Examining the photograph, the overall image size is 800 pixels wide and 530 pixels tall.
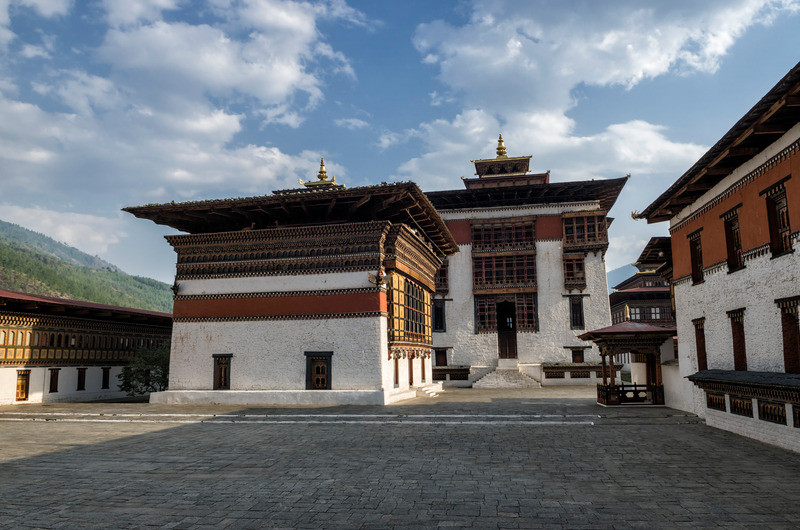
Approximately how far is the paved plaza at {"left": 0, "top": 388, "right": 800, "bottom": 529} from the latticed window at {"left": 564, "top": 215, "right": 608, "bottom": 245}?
21.4 meters

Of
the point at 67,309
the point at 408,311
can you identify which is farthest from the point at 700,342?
the point at 67,309

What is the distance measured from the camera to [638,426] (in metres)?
13.6

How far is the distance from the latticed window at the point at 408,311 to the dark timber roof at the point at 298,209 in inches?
117

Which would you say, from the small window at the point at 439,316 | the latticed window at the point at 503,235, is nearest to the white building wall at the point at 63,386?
the small window at the point at 439,316

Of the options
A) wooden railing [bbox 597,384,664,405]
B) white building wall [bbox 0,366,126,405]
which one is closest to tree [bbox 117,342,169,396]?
white building wall [bbox 0,366,126,405]

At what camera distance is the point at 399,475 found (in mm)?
8469

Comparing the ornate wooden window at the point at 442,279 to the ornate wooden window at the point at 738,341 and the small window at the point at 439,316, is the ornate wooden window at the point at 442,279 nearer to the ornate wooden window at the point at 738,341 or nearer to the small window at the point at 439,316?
the small window at the point at 439,316

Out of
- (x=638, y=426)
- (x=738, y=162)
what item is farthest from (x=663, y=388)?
(x=738, y=162)

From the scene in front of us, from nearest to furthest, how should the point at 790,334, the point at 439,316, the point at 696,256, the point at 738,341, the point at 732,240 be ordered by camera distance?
the point at 790,334 < the point at 738,341 < the point at 732,240 < the point at 696,256 < the point at 439,316

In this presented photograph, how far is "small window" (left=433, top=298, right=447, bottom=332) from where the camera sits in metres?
36.3

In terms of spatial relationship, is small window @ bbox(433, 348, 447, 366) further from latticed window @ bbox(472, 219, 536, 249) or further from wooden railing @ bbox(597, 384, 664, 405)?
wooden railing @ bbox(597, 384, 664, 405)

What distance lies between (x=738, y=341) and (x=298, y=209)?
52.2 ft

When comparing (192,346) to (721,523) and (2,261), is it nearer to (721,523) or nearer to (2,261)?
(721,523)

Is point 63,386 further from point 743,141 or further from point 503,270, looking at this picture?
point 743,141
